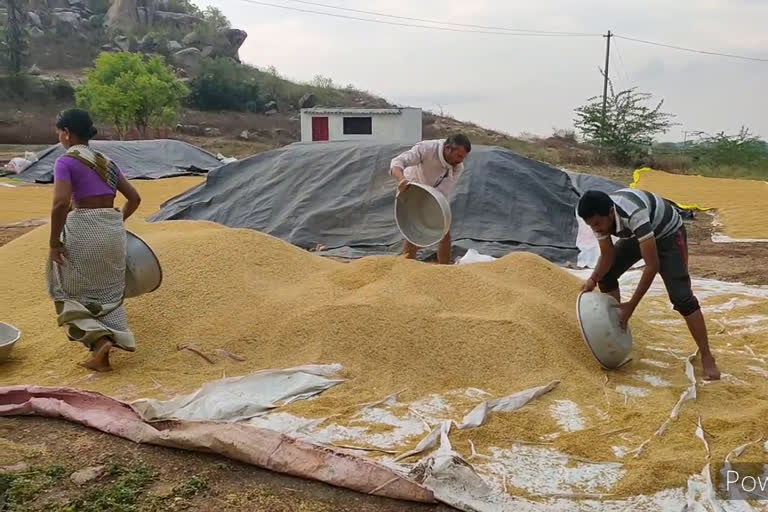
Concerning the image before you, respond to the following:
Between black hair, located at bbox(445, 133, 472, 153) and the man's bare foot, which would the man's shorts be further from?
black hair, located at bbox(445, 133, 472, 153)

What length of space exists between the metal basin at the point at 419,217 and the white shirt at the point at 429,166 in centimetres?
9

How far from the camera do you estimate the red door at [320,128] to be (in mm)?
24250

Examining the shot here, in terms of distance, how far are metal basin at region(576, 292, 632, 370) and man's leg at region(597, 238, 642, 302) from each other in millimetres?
243

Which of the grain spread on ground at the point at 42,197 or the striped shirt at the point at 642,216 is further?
the grain spread on ground at the point at 42,197

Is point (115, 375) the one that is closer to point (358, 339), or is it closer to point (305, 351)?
point (305, 351)

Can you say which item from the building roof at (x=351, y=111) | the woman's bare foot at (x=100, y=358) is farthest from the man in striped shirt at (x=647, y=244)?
the building roof at (x=351, y=111)

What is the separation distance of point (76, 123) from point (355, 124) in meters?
22.1

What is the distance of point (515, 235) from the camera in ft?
20.0

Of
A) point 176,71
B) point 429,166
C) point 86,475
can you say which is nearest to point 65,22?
point 176,71

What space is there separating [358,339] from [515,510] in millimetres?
1182

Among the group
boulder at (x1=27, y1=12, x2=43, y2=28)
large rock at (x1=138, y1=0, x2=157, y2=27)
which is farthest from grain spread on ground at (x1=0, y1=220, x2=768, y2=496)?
large rock at (x1=138, y1=0, x2=157, y2=27)

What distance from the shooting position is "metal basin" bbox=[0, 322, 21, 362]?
2.85 m

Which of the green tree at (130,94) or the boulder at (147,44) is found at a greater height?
the boulder at (147,44)

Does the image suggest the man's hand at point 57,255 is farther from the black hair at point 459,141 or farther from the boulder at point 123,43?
the boulder at point 123,43
